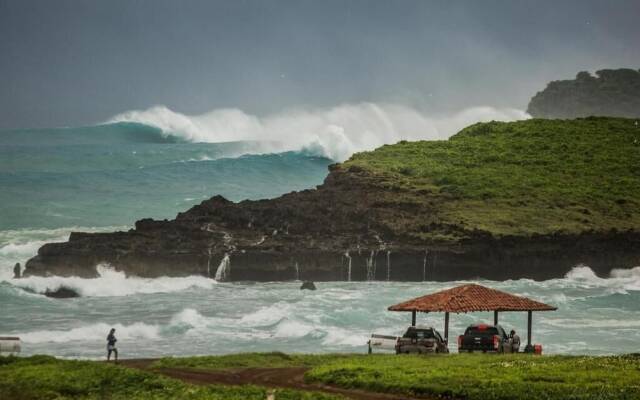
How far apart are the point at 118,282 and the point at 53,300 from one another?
26.5ft

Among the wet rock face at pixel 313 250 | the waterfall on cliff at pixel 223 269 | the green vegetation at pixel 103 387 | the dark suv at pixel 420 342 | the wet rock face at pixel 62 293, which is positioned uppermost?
the wet rock face at pixel 313 250

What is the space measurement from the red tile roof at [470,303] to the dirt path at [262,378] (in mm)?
6293

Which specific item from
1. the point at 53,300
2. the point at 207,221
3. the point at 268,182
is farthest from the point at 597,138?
the point at 53,300

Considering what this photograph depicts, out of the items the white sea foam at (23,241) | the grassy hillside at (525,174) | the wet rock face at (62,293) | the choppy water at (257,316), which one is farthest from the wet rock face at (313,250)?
the white sea foam at (23,241)

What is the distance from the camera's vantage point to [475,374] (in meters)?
26.7

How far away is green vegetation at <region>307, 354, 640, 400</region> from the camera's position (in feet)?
78.9

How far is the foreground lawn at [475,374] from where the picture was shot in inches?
951

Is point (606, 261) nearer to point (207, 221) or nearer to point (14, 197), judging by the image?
point (207, 221)

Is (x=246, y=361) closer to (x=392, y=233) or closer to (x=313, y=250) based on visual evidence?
(x=313, y=250)

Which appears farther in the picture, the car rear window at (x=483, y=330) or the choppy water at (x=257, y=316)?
the choppy water at (x=257, y=316)

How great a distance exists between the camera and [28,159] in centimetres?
13075

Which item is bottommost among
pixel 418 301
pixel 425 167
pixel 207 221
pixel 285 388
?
pixel 285 388

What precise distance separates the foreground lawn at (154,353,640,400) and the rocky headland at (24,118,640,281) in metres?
41.8

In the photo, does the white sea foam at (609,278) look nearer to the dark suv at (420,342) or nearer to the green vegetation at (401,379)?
the dark suv at (420,342)
